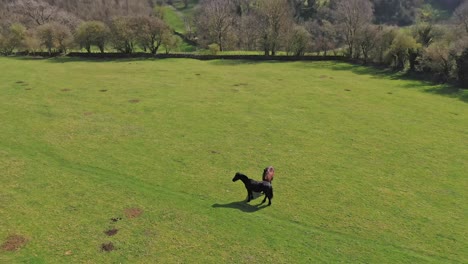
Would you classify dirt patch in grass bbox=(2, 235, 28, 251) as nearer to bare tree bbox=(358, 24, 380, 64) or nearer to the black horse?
the black horse

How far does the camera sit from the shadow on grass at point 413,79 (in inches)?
2149

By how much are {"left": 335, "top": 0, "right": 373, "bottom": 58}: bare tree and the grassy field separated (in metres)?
27.2

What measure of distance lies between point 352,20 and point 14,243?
7647 centimetres

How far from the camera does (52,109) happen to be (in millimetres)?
43562

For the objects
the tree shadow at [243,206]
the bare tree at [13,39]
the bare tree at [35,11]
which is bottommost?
the tree shadow at [243,206]

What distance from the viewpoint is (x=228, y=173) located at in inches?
1145

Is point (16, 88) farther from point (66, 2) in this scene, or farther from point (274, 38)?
point (66, 2)

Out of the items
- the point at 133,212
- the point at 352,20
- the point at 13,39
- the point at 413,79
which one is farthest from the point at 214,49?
the point at 133,212

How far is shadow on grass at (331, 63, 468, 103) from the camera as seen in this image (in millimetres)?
54594

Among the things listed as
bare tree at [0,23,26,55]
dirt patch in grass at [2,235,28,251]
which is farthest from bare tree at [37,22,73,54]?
dirt patch in grass at [2,235,28,251]

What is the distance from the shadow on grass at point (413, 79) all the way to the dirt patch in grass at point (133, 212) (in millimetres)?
46933

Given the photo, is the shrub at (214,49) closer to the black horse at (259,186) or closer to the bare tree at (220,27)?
the bare tree at (220,27)

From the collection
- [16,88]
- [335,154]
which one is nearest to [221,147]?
[335,154]

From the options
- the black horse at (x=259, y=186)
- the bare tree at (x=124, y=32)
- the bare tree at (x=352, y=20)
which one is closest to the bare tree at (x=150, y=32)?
the bare tree at (x=124, y=32)
